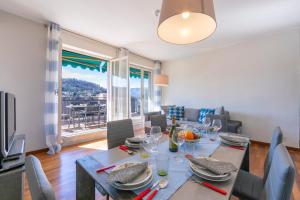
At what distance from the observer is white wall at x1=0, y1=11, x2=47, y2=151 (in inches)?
99.0

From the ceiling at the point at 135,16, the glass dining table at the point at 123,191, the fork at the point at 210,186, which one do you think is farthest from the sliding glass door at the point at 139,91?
the fork at the point at 210,186

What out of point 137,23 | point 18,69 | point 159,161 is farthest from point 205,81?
point 18,69

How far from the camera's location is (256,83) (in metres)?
3.64

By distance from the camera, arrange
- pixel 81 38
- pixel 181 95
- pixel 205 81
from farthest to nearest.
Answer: pixel 181 95
pixel 205 81
pixel 81 38

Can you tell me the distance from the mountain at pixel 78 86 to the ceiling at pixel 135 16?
1.19m

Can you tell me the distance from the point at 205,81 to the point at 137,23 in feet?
8.99

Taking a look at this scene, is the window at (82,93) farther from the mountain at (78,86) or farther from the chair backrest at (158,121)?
the chair backrest at (158,121)

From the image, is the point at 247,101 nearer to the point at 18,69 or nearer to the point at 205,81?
the point at 205,81

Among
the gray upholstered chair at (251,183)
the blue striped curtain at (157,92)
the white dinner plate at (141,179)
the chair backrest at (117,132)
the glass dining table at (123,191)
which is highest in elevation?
the blue striped curtain at (157,92)

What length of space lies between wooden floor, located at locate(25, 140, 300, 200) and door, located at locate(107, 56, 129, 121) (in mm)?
876

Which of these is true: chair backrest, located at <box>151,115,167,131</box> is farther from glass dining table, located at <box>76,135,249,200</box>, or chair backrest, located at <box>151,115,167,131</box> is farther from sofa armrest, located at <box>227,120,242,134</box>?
sofa armrest, located at <box>227,120,242,134</box>

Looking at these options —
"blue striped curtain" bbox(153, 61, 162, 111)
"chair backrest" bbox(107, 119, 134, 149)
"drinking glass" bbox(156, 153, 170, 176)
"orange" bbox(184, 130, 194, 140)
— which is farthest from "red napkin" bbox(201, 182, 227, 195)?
"blue striped curtain" bbox(153, 61, 162, 111)

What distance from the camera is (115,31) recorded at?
320cm

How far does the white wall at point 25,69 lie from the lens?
8.25 ft
